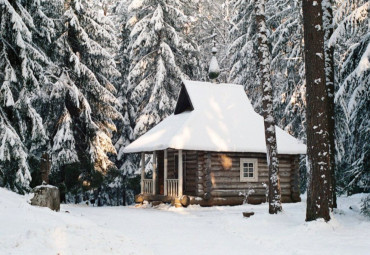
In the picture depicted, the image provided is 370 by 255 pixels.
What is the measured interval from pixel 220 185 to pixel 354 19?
36.9ft

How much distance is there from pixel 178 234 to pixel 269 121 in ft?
18.5

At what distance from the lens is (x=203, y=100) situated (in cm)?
2403

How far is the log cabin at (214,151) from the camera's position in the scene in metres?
21.1

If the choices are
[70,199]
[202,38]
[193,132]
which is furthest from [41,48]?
[202,38]

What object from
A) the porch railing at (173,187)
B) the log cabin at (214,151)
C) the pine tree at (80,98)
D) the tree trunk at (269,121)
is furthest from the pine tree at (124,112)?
the tree trunk at (269,121)

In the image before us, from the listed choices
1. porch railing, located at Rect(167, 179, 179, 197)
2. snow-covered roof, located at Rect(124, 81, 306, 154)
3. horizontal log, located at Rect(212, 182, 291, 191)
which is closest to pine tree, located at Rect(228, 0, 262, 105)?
snow-covered roof, located at Rect(124, 81, 306, 154)

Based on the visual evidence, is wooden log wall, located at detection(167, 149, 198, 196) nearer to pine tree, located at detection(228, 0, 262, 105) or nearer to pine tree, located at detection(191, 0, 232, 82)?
pine tree, located at detection(228, 0, 262, 105)

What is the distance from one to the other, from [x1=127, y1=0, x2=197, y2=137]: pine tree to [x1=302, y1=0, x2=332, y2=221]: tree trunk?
17.7m

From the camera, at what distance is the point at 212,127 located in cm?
2217

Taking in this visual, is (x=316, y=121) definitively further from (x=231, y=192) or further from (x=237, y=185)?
(x=237, y=185)

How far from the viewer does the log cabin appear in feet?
69.1

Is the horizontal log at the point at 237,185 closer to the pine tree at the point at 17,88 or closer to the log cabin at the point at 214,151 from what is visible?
the log cabin at the point at 214,151

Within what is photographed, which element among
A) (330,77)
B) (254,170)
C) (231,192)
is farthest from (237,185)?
(330,77)

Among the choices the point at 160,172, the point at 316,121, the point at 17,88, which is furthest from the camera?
the point at 160,172
